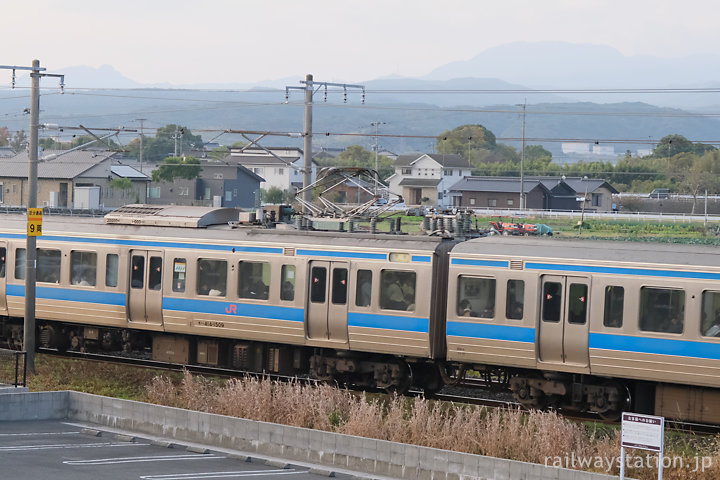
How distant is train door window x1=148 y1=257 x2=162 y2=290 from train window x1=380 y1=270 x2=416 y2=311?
5.53 metres

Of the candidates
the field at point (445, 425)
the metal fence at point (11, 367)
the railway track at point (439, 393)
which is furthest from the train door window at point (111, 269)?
the field at point (445, 425)

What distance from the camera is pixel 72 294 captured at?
23.9 metres

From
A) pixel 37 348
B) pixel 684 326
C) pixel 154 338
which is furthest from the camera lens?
pixel 37 348

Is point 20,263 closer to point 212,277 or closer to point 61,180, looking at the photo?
point 212,277

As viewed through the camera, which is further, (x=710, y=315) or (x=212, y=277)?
(x=212, y=277)

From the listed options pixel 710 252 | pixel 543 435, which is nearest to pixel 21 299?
pixel 543 435

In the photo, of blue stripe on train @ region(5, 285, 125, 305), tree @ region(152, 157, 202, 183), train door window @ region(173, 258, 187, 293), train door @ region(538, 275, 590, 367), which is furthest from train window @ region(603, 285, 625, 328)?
tree @ region(152, 157, 202, 183)

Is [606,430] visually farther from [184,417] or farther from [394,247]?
[184,417]

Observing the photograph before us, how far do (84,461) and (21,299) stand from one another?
10.4m

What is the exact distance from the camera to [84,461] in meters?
14.9

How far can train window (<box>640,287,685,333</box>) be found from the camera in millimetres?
17109

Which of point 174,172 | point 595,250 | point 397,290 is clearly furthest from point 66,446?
point 174,172

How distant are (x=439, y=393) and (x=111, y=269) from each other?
26.0 ft

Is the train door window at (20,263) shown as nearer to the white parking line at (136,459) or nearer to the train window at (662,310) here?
the white parking line at (136,459)
